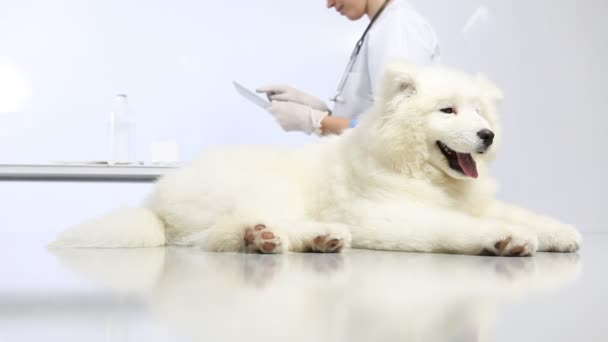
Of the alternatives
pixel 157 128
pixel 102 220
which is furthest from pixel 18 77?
pixel 102 220

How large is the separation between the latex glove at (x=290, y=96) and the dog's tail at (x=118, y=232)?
1.53 metres

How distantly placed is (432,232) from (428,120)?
0.43 m

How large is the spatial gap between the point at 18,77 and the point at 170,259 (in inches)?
148

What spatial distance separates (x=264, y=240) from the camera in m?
1.80

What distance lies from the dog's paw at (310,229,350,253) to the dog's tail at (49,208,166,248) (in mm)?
591

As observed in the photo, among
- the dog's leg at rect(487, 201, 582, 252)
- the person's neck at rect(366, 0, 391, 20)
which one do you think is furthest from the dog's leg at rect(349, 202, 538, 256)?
the person's neck at rect(366, 0, 391, 20)

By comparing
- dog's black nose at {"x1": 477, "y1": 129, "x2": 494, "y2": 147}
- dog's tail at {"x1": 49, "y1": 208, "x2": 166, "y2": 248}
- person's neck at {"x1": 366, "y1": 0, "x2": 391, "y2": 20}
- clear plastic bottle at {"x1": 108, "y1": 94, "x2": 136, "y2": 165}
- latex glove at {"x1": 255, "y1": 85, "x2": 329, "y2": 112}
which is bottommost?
dog's tail at {"x1": 49, "y1": 208, "x2": 166, "y2": 248}

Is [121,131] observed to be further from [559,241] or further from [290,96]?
[559,241]

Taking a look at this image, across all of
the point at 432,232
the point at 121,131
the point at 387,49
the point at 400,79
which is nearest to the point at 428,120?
the point at 400,79

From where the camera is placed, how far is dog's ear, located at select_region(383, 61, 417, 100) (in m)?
2.20

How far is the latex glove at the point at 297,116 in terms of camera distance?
3352 mm

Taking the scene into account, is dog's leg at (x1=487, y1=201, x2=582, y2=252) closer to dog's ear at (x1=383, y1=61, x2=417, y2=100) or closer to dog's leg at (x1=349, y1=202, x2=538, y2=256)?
dog's leg at (x1=349, y1=202, x2=538, y2=256)

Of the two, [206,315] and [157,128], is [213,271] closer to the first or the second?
[206,315]

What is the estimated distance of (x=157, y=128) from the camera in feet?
16.1
